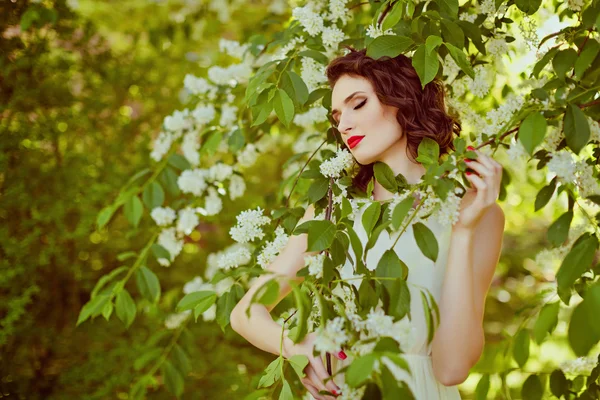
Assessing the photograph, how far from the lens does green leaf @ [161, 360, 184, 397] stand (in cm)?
208

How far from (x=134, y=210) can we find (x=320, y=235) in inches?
43.4

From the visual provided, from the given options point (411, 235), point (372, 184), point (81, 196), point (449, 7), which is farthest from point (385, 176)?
point (81, 196)

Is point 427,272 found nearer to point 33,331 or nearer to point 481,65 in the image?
point 481,65

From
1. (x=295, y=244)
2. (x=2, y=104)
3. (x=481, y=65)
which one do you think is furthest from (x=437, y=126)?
(x=2, y=104)

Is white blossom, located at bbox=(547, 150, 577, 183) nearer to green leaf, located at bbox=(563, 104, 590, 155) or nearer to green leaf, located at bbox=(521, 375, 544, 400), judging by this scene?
green leaf, located at bbox=(563, 104, 590, 155)

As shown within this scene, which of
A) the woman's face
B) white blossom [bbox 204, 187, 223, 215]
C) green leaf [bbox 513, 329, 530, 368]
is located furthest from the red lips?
white blossom [bbox 204, 187, 223, 215]

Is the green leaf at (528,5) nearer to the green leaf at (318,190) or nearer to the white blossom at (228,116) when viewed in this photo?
the green leaf at (318,190)

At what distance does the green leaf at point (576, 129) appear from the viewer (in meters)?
1.06

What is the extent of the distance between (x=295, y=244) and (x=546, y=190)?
59 centimetres

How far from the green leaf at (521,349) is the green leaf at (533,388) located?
0.18 metres

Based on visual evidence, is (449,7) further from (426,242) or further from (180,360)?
(180,360)

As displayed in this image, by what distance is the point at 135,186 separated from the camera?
223 centimetres

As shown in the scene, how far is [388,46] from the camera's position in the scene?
1.28 m

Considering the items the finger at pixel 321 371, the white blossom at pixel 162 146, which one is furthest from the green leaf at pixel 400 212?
the white blossom at pixel 162 146
